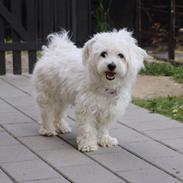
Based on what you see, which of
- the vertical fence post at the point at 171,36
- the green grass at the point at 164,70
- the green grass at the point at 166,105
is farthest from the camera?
the vertical fence post at the point at 171,36

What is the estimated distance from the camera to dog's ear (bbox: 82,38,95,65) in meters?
6.68

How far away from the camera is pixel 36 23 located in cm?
1193

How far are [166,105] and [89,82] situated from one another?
8.58 feet

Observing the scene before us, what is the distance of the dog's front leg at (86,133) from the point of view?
22.5 feet

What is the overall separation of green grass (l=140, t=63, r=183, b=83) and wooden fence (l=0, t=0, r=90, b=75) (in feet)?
4.87

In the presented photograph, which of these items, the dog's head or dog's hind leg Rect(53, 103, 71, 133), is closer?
the dog's head

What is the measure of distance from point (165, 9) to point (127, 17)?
1.06 m

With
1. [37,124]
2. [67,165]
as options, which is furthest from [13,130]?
[67,165]

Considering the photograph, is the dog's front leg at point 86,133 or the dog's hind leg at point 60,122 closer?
the dog's front leg at point 86,133

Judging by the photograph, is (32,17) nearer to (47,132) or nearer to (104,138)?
(47,132)

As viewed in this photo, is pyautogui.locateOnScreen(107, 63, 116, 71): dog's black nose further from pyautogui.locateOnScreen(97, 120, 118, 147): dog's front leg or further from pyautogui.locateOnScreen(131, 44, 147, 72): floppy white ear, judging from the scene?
pyautogui.locateOnScreen(97, 120, 118, 147): dog's front leg

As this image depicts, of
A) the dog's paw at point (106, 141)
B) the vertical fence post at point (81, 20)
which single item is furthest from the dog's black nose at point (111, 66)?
the vertical fence post at point (81, 20)

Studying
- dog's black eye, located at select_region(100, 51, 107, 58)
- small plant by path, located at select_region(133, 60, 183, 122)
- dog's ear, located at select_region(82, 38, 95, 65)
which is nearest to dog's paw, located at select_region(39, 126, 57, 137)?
dog's ear, located at select_region(82, 38, 95, 65)

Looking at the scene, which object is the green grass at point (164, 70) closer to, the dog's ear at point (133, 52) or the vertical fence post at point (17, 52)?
the vertical fence post at point (17, 52)
